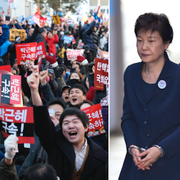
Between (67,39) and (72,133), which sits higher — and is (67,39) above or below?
above

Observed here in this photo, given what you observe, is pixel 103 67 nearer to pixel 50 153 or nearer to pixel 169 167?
pixel 50 153

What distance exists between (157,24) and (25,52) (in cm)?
169

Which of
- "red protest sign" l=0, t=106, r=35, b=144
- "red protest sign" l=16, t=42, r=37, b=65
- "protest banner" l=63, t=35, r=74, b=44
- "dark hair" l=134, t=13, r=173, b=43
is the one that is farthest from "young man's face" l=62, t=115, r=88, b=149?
"protest banner" l=63, t=35, r=74, b=44

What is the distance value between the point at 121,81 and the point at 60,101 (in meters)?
0.83

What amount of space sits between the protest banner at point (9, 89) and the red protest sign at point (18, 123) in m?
0.06

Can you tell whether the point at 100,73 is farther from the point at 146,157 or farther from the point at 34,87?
the point at 146,157

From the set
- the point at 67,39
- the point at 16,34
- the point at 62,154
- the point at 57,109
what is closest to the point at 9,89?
the point at 57,109

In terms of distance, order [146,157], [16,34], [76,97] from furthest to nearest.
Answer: [16,34] < [76,97] < [146,157]

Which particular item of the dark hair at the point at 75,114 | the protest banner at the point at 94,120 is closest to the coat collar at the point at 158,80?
the dark hair at the point at 75,114

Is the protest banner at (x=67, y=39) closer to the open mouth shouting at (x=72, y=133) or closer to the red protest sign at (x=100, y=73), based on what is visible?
the red protest sign at (x=100, y=73)

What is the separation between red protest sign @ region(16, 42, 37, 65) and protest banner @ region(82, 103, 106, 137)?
94cm

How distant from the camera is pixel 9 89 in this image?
2076 mm

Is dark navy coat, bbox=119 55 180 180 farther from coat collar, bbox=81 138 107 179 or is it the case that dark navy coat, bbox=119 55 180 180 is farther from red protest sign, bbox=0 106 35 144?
red protest sign, bbox=0 106 35 144

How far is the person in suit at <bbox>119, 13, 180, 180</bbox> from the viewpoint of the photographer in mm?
1448
